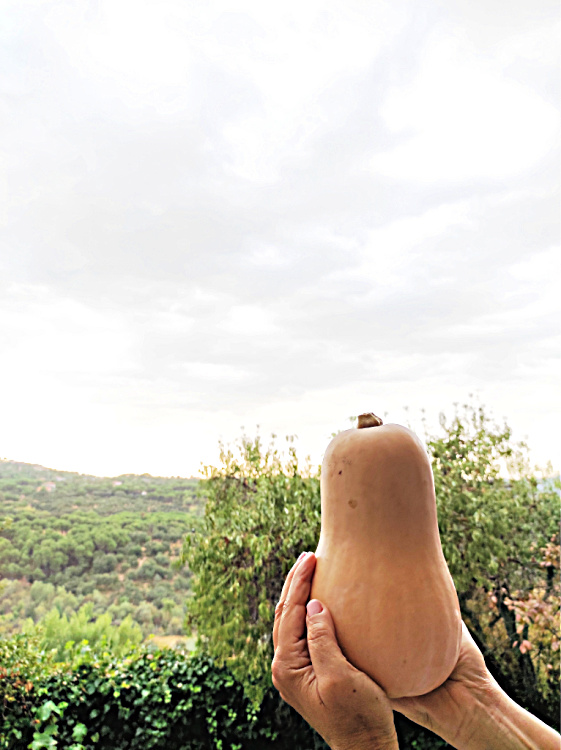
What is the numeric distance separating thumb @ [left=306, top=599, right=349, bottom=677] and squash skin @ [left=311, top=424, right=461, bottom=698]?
0.07 feet

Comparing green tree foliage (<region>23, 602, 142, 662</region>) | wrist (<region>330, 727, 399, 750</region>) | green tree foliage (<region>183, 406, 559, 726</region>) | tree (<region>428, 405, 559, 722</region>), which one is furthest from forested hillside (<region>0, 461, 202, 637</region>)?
wrist (<region>330, 727, 399, 750</region>)

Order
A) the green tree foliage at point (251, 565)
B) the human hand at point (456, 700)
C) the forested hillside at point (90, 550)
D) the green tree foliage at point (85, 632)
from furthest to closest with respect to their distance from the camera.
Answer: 1. the forested hillside at point (90, 550)
2. the green tree foliage at point (85, 632)
3. the green tree foliage at point (251, 565)
4. the human hand at point (456, 700)

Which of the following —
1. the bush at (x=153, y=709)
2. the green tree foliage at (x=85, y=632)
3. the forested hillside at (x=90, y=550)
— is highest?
the forested hillside at (x=90, y=550)

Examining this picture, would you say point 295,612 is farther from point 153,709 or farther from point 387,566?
point 153,709

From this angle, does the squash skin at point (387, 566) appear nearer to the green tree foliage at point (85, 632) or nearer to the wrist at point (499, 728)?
the wrist at point (499, 728)

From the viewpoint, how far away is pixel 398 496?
90cm

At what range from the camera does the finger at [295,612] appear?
882mm

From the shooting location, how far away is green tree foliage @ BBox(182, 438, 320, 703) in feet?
10.9

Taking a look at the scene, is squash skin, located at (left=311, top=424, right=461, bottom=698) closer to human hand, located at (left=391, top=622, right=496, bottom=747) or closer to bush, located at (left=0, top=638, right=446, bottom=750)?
human hand, located at (left=391, top=622, right=496, bottom=747)

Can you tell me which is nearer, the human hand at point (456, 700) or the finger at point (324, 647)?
the finger at point (324, 647)

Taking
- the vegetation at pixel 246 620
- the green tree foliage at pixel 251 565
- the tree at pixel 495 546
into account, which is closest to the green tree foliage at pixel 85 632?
the vegetation at pixel 246 620

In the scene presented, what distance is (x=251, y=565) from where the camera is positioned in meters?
3.51

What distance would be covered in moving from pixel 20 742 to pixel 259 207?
477cm

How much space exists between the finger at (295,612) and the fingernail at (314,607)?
4 centimetres
